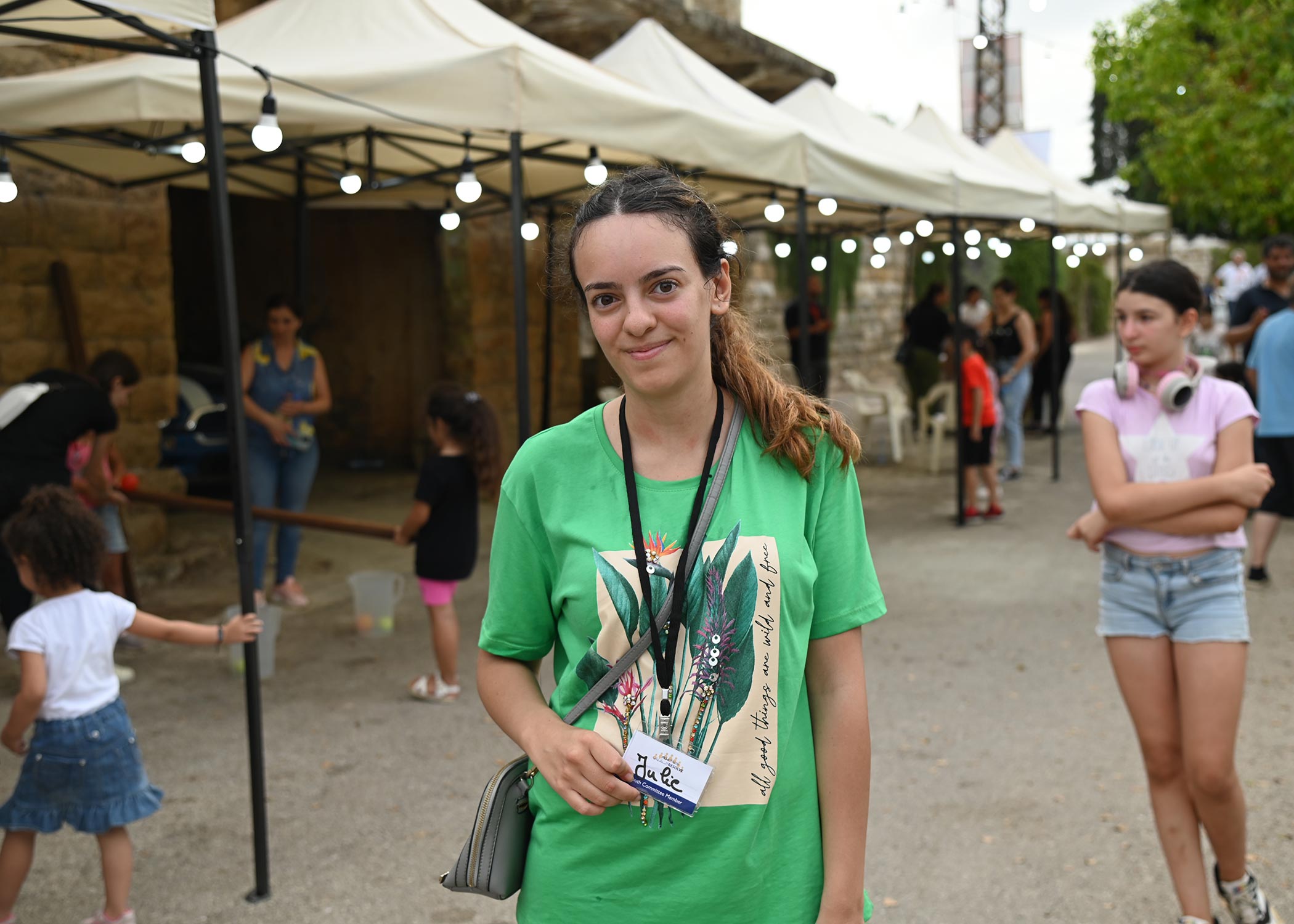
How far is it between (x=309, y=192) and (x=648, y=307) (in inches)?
287

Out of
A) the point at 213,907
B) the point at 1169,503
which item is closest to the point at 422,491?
the point at 213,907

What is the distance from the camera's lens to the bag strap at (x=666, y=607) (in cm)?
154

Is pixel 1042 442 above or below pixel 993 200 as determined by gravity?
below

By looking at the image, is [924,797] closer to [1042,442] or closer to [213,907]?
[213,907]

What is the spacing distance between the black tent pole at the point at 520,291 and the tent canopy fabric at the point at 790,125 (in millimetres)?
1777

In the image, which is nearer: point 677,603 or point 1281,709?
point 677,603

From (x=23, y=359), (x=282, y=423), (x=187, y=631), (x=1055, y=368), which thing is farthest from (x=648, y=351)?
(x=1055, y=368)

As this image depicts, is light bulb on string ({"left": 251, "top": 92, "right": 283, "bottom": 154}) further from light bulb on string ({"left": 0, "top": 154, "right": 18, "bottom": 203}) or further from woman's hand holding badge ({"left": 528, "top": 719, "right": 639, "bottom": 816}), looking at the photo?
woman's hand holding badge ({"left": 528, "top": 719, "right": 639, "bottom": 816})

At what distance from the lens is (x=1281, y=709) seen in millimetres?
4809

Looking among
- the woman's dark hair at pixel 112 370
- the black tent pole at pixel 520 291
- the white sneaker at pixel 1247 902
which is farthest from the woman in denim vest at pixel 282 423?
the white sneaker at pixel 1247 902

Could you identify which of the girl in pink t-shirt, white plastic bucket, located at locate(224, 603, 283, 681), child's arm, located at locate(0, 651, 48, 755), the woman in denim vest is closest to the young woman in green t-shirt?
the girl in pink t-shirt

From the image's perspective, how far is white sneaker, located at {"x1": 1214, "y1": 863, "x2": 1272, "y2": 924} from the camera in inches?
115

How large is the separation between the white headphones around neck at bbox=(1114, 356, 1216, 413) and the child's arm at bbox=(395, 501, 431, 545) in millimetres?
2919

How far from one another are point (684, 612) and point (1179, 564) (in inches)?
71.3
